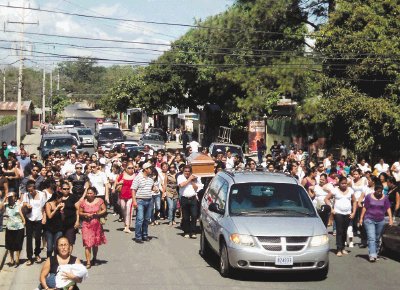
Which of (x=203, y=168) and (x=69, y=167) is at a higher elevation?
(x=203, y=168)

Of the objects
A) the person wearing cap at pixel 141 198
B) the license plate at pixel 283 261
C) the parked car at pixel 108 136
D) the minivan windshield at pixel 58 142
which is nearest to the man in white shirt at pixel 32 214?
the person wearing cap at pixel 141 198

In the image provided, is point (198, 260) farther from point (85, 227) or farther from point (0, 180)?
point (0, 180)

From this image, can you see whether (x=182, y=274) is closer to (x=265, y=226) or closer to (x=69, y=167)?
(x=265, y=226)

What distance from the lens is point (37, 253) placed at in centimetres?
1462

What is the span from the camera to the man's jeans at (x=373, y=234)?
14.8 meters

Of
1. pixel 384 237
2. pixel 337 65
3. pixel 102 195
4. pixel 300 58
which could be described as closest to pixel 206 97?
pixel 300 58

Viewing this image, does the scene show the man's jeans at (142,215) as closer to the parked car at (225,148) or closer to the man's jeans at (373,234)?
the man's jeans at (373,234)

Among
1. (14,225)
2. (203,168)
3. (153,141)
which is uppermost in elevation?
(203,168)

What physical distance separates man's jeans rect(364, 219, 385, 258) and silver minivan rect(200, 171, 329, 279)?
2117 mm

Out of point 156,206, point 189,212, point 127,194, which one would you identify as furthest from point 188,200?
point 156,206

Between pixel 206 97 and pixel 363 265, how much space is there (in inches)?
1662

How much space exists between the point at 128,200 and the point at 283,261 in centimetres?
729

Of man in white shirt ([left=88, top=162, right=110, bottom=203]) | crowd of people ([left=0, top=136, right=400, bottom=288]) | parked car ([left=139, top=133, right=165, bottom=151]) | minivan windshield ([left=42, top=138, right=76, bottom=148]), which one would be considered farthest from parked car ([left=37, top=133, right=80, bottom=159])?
man in white shirt ([left=88, top=162, right=110, bottom=203])

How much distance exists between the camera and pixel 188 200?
1794cm
